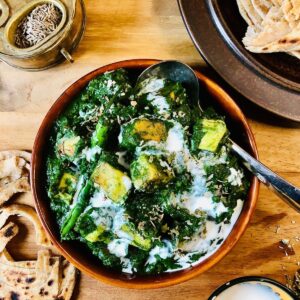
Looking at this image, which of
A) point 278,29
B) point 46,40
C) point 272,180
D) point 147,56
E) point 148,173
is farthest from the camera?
Result: point 147,56

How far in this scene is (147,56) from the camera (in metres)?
2.16

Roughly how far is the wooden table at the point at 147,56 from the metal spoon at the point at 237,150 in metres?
0.24

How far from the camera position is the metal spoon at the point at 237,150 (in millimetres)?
1732

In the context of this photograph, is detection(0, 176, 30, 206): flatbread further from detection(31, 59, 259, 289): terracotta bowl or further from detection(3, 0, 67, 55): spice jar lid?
detection(3, 0, 67, 55): spice jar lid

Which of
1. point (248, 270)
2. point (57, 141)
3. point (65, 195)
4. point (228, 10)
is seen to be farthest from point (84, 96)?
point (248, 270)

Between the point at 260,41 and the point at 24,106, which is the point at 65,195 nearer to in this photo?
the point at 24,106

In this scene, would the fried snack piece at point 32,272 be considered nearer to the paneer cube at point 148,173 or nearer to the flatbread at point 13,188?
the flatbread at point 13,188

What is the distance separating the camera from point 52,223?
1895 millimetres

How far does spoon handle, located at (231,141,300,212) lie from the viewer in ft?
5.65

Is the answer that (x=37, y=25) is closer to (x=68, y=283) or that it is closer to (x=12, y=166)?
(x=12, y=166)

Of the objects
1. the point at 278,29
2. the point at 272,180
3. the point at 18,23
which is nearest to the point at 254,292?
the point at 272,180

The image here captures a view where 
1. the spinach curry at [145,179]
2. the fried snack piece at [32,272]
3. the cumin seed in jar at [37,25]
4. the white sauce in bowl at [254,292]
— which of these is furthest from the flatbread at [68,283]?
the cumin seed in jar at [37,25]

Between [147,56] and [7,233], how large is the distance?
90 centimetres

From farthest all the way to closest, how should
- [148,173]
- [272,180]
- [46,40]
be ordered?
[46,40] < [272,180] < [148,173]
